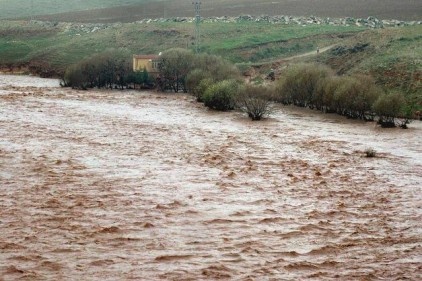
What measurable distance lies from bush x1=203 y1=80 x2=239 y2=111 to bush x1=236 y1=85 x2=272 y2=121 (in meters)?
0.79

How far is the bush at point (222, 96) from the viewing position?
43625 millimetres

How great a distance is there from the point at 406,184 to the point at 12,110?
27757 mm

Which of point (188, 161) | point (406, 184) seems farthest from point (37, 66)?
point (406, 184)

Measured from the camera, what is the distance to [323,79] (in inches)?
1729

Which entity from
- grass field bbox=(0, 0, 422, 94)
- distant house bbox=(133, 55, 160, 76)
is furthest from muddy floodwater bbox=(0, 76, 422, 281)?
distant house bbox=(133, 55, 160, 76)

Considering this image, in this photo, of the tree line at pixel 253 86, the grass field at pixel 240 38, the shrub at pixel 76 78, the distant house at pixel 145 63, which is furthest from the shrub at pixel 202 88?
the shrub at pixel 76 78

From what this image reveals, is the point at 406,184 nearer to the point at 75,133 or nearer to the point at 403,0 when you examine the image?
the point at 75,133

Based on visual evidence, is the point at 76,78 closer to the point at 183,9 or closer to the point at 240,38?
the point at 240,38

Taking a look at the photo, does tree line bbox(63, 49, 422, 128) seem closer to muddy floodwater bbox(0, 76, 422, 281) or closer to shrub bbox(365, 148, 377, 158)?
muddy floodwater bbox(0, 76, 422, 281)

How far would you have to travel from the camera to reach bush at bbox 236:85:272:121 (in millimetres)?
39719

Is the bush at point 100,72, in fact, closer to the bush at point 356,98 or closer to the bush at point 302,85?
the bush at point 302,85

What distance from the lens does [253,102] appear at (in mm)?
40375

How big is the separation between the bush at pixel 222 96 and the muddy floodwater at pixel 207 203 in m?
9.02

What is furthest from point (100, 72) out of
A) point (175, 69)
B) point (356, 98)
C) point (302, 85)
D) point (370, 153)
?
point (370, 153)
